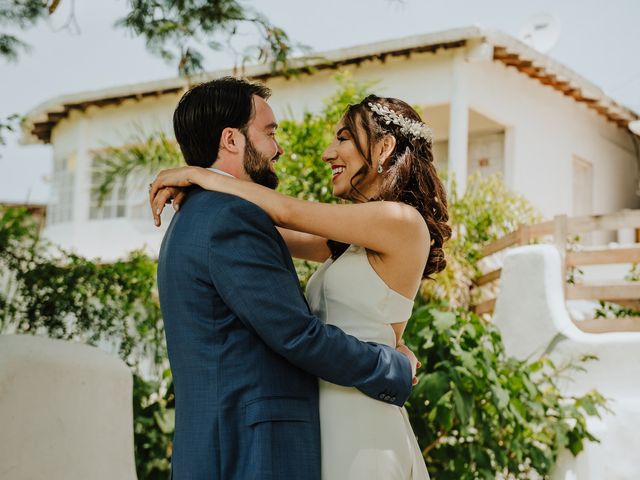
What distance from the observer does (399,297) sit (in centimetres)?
257

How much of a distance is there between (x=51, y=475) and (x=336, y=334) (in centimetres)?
146

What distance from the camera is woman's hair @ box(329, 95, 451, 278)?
2.67m

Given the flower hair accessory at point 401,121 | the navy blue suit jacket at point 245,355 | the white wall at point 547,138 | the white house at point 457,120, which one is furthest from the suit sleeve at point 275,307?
the white wall at point 547,138

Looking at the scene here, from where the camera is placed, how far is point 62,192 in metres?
17.0

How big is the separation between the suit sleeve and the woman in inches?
3.7

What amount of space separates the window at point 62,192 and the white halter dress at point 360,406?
15.0m

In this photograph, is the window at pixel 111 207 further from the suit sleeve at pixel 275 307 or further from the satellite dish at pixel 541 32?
the suit sleeve at pixel 275 307

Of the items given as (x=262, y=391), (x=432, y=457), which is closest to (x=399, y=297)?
(x=262, y=391)

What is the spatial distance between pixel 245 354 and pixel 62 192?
1561cm

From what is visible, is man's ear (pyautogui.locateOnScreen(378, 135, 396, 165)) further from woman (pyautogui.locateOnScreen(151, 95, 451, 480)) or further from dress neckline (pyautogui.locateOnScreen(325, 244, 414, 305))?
dress neckline (pyautogui.locateOnScreen(325, 244, 414, 305))

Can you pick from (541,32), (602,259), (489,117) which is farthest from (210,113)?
(541,32)

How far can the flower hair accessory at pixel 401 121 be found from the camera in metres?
2.71

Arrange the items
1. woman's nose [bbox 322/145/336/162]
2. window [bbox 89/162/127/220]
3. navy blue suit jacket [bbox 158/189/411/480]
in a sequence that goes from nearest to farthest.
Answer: navy blue suit jacket [bbox 158/189/411/480], woman's nose [bbox 322/145/336/162], window [bbox 89/162/127/220]

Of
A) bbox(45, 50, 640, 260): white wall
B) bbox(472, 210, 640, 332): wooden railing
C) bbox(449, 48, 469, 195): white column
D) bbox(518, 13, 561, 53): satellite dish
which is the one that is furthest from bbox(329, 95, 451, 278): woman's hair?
bbox(518, 13, 561, 53): satellite dish
